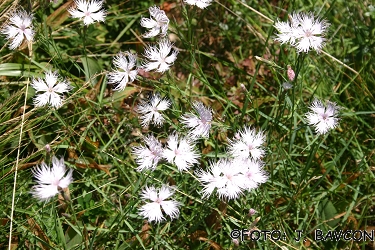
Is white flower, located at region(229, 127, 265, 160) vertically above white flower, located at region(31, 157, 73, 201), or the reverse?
white flower, located at region(229, 127, 265, 160)

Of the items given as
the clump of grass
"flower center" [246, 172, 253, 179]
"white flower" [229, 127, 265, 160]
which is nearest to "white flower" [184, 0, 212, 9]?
the clump of grass

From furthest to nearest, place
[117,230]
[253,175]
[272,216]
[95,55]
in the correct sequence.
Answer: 1. [95,55]
2. [272,216]
3. [117,230]
4. [253,175]

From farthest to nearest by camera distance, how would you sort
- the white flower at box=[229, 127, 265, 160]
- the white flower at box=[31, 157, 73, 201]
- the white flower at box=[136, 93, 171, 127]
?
1. the white flower at box=[136, 93, 171, 127]
2. the white flower at box=[229, 127, 265, 160]
3. the white flower at box=[31, 157, 73, 201]

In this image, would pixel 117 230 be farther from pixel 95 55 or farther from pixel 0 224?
pixel 95 55

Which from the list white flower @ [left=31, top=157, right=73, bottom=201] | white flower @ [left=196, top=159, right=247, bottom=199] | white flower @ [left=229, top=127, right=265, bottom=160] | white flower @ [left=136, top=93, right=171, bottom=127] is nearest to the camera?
white flower @ [left=31, top=157, right=73, bottom=201]

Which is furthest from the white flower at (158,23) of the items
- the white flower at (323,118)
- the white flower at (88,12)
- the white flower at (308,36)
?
the white flower at (323,118)

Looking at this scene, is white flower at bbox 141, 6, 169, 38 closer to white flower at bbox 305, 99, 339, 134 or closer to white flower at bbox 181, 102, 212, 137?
white flower at bbox 181, 102, 212, 137

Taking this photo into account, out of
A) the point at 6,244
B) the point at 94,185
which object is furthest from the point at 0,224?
the point at 94,185

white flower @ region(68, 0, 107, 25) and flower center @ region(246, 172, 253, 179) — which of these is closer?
flower center @ region(246, 172, 253, 179)
